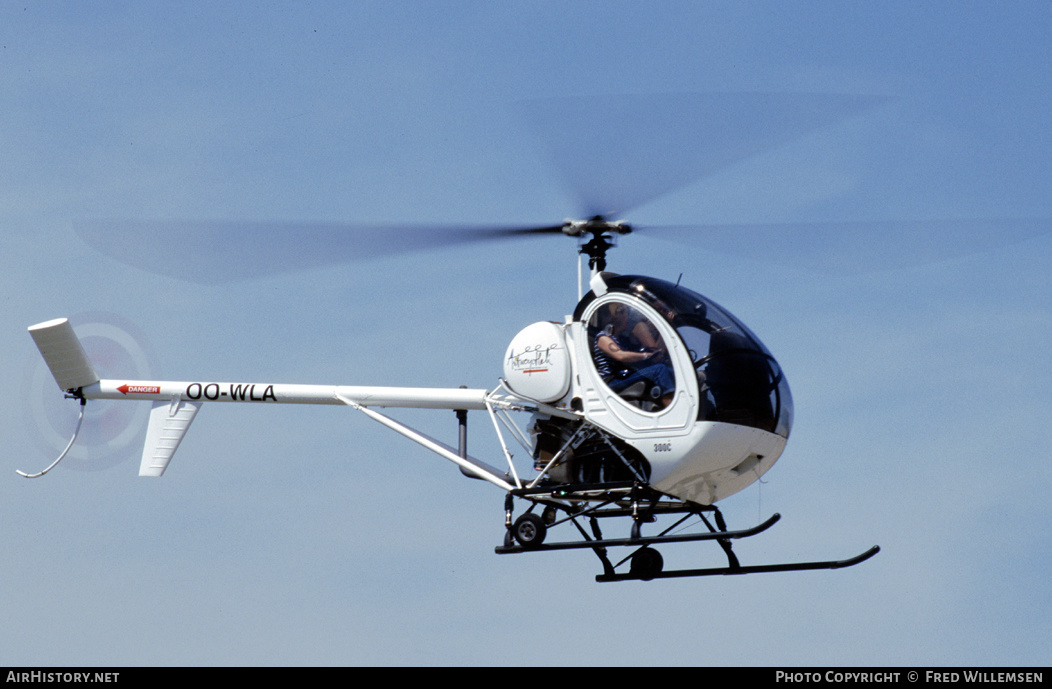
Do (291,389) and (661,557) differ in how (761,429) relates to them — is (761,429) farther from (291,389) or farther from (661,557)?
(291,389)

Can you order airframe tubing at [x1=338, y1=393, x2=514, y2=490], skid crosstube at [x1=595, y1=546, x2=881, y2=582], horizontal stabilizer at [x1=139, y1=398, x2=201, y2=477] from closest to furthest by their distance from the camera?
skid crosstube at [x1=595, y1=546, x2=881, y2=582] → airframe tubing at [x1=338, y1=393, x2=514, y2=490] → horizontal stabilizer at [x1=139, y1=398, x2=201, y2=477]

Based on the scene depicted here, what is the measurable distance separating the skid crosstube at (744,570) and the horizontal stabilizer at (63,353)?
9.10 m

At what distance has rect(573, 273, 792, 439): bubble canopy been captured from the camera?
20.1m

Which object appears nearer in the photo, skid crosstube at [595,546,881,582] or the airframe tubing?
skid crosstube at [595,546,881,582]

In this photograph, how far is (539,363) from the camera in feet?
70.4

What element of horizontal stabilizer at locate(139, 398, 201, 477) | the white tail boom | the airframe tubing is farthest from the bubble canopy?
horizontal stabilizer at locate(139, 398, 201, 477)

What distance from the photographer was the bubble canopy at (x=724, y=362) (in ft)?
65.8

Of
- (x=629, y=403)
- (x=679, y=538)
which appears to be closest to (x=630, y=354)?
(x=629, y=403)

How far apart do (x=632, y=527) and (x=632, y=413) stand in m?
1.55

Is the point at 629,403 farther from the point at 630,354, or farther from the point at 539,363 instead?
the point at 539,363

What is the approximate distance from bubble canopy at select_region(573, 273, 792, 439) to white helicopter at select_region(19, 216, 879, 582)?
18 mm

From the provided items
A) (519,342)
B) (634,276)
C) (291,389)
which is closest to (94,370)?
(291,389)

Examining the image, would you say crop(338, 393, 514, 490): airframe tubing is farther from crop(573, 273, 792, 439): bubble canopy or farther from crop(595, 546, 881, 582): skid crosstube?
crop(573, 273, 792, 439): bubble canopy
